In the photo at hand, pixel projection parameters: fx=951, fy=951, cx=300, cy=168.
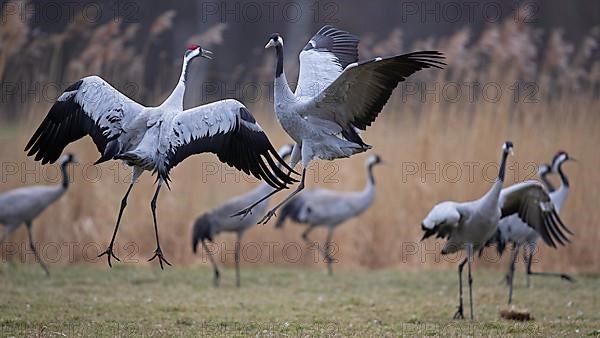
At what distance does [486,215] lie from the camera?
7.59 metres

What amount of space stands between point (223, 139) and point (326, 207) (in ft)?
12.9

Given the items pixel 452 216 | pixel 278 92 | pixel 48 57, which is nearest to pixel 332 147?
pixel 278 92

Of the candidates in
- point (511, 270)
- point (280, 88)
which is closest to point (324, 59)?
point (280, 88)

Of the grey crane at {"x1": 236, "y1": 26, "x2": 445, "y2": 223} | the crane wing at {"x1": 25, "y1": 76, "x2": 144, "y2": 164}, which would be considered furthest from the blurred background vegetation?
the crane wing at {"x1": 25, "y1": 76, "x2": 144, "y2": 164}

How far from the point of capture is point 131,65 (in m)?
11.9

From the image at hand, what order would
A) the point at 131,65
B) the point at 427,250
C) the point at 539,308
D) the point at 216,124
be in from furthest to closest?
the point at 131,65 < the point at 427,250 < the point at 539,308 < the point at 216,124

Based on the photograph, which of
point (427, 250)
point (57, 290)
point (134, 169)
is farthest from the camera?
point (427, 250)

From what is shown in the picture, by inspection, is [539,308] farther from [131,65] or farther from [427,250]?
[131,65]

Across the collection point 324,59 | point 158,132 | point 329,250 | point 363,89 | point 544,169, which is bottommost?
point 329,250

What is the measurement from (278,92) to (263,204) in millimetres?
2897

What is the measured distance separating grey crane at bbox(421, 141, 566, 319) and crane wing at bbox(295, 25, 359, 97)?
143cm

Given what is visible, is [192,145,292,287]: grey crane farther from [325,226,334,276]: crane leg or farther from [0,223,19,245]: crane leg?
[0,223,19,245]: crane leg

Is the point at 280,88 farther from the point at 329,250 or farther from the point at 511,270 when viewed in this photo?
the point at 329,250

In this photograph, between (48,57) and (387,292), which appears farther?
(48,57)
